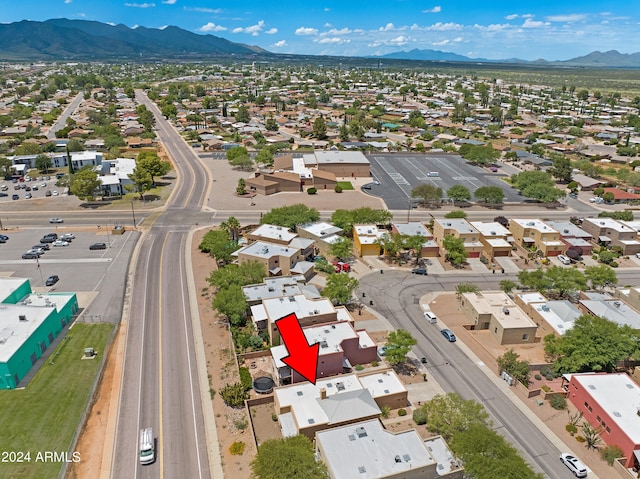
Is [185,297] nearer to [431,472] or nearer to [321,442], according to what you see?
[321,442]

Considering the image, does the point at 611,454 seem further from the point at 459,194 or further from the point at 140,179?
the point at 140,179

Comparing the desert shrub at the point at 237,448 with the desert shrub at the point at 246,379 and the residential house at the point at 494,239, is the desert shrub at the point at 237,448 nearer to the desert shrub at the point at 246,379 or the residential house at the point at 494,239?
the desert shrub at the point at 246,379

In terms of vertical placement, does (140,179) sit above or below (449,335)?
above

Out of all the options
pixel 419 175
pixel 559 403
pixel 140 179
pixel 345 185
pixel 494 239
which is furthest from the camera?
pixel 419 175

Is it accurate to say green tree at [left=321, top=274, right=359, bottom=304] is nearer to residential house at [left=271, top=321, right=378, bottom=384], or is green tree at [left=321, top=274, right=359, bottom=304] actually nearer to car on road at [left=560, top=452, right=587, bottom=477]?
residential house at [left=271, top=321, right=378, bottom=384]

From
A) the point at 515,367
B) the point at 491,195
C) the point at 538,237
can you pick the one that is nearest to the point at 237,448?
the point at 515,367

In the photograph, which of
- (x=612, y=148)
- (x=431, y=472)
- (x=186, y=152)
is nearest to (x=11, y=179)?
(x=186, y=152)
